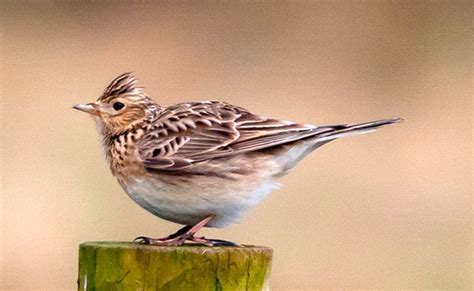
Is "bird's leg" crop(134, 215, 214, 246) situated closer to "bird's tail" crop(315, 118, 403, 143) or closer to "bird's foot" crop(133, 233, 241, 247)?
"bird's foot" crop(133, 233, 241, 247)

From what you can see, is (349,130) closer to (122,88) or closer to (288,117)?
(122,88)

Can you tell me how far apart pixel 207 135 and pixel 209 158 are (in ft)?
0.61

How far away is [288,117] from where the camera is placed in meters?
15.3

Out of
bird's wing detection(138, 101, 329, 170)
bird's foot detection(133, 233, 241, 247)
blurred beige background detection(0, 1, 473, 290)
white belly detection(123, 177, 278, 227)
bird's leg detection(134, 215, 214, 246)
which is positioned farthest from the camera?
blurred beige background detection(0, 1, 473, 290)

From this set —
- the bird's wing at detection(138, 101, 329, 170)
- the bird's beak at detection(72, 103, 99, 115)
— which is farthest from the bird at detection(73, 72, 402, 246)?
the bird's beak at detection(72, 103, 99, 115)

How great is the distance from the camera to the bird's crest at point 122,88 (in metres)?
8.16

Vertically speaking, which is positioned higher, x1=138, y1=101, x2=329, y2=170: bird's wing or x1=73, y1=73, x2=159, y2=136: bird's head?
x1=73, y1=73, x2=159, y2=136: bird's head

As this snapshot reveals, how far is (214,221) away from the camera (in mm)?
7387

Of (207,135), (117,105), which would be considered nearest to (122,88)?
(117,105)

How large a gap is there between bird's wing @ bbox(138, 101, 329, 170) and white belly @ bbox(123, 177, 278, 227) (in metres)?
0.15

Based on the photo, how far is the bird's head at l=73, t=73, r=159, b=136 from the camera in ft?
26.6

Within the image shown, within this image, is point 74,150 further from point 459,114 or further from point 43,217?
point 459,114

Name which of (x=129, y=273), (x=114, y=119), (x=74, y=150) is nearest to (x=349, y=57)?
(x=74, y=150)


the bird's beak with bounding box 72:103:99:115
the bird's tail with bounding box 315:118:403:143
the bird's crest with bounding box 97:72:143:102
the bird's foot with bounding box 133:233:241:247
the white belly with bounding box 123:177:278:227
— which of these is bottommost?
the bird's foot with bounding box 133:233:241:247
